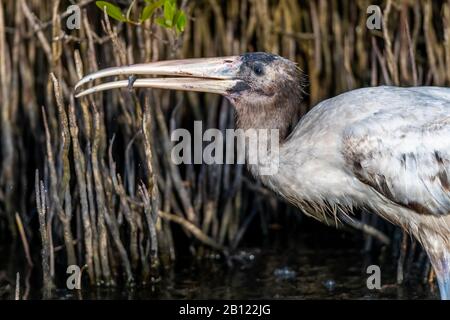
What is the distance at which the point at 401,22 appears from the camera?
7.96 meters

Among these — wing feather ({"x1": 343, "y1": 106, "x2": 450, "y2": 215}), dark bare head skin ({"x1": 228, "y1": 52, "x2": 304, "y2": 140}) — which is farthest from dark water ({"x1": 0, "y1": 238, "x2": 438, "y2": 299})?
dark bare head skin ({"x1": 228, "y1": 52, "x2": 304, "y2": 140})

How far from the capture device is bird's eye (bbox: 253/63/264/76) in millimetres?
6336

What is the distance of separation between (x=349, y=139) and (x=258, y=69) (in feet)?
2.42

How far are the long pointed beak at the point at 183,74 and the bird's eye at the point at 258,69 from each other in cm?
10

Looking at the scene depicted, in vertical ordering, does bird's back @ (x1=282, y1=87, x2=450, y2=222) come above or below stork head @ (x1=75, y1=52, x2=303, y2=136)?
below

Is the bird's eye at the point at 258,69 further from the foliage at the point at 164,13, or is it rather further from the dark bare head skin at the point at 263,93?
the foliage at the point at 164,13

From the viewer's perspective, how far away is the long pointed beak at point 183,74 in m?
6.15

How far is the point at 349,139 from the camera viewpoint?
6.11 m

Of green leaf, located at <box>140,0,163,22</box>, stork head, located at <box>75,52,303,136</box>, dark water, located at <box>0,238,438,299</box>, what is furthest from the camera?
dark water, located at <box>0,238,438,299</box>

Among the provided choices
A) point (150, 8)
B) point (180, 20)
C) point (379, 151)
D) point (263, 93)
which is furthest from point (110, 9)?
point (379, 151)

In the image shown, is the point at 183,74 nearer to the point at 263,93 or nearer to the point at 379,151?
the point at 263,93

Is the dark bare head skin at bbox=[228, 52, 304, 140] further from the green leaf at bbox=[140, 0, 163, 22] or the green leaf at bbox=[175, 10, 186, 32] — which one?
the green leaf at bbox=[140, 0, 163, 22]

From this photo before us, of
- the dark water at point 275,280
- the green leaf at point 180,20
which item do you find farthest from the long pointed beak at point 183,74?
the dark water at point 275,280

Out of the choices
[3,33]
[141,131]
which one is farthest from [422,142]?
[3,33]
